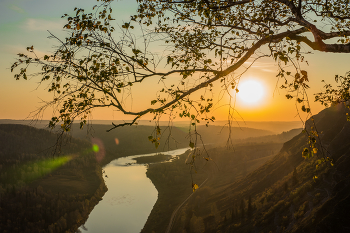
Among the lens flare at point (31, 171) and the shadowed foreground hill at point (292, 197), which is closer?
the shadowed foreground hill at point (292, 197)

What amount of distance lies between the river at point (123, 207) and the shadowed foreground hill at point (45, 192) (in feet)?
15.3

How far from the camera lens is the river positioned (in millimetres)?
72188

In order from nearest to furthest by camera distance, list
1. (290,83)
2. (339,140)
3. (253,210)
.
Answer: (290,83) → (339,140) → (253,210)

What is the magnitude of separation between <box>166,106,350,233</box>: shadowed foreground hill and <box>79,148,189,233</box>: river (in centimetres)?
1963

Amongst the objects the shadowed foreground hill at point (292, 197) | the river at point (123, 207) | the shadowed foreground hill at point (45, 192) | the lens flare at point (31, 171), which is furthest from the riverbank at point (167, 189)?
the lens flare at point (31, 171)

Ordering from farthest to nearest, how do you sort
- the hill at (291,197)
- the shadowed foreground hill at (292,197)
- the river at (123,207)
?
the river at (123,207), the hill at (291,197), the shadowed foreground hill at (292,197)

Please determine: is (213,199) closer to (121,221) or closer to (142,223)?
(142,223)

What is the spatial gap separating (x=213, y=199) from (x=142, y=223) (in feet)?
80.1

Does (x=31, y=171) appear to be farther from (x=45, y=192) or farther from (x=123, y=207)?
(x=123, y=207)

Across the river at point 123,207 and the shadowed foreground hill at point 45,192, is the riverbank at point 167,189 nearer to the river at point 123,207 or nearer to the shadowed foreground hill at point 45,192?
the river at point 123,207

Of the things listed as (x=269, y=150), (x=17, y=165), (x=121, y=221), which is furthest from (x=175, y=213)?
(x=17, y=165)

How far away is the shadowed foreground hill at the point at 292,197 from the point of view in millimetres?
25797

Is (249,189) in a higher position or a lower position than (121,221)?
higher

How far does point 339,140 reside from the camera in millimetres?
41312
